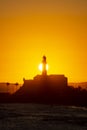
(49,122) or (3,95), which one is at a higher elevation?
(3,95)

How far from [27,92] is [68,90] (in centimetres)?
1206

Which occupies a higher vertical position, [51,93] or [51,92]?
[51,92]

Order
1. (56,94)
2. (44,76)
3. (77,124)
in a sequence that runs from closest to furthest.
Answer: (77,124) → (44,76) → (56,94)

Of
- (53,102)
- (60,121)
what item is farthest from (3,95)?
(60,121)

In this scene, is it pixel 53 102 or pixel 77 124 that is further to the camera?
pixel 53 102

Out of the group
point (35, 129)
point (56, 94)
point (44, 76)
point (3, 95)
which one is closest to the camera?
point (35, 129)

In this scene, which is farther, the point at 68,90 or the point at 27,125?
the point at 68,90

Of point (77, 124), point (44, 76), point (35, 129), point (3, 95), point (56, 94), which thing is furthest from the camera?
point (3, 95)

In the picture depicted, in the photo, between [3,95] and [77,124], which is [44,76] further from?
[77,124]

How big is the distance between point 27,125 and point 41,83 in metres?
67.2

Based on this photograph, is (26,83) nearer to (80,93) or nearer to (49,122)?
(80,93)

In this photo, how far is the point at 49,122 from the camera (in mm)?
111562

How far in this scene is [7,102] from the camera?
186 meters

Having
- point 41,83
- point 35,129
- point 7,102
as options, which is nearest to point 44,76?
point 41,83
